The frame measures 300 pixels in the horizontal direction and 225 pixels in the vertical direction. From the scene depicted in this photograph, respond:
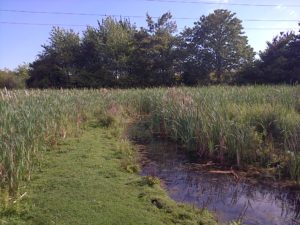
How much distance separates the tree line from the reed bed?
22665 millimetres

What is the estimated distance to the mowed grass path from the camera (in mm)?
3842

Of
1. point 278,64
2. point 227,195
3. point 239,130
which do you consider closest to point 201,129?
point 239,130

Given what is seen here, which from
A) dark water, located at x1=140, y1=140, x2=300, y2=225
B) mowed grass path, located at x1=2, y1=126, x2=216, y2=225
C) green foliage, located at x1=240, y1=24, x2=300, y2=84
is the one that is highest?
green foliage, located at x1=240, y1=24, x2=300, y2=84

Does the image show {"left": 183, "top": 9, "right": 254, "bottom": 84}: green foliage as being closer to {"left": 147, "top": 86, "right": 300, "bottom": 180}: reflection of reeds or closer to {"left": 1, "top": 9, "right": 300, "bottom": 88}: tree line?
{"left": 1, "top": 9, "right": 300, "bottom": 88}: tree line

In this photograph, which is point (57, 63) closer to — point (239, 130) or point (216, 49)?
point (216, 49)

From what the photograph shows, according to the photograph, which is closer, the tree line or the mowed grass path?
the mowed grass path

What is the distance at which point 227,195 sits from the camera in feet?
16.9

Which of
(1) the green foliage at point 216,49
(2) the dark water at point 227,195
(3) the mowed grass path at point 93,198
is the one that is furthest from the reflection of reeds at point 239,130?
(1) the green foliage at point 216,49

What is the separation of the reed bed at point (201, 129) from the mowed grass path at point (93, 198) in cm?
34

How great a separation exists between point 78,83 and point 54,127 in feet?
85.5

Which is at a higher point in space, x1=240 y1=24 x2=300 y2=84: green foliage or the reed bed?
x1=240 y1=24 x2=300 y2=84: green foliage

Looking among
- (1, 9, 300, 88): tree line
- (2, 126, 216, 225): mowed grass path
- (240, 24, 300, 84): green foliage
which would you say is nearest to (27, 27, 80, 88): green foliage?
(1, 9, 300, 88): tree line

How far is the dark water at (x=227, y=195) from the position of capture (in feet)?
14.5

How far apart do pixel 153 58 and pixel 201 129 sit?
2670 cm
